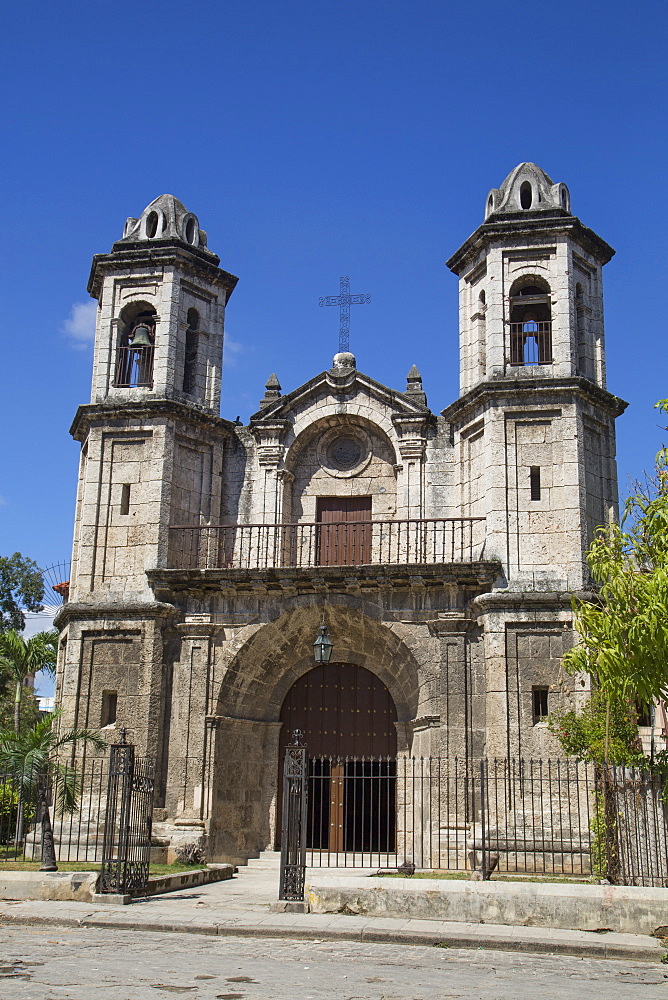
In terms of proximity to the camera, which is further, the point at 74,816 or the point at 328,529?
the point at 328,529

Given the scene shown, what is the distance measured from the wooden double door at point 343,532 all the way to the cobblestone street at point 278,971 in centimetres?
913

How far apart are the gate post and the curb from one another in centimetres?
132

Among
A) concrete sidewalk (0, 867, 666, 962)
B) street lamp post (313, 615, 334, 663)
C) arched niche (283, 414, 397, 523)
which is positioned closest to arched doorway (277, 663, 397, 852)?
street lamp post (313, 615, 334, 663)

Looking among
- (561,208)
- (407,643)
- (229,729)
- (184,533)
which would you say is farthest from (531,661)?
(561,208)

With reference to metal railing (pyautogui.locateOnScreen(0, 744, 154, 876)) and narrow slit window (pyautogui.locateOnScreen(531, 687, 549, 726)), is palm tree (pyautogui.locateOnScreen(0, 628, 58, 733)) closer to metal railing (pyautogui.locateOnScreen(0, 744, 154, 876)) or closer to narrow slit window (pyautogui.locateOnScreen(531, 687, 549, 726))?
metal railing (pyautogui.locateOnScreen(0, 744, 154, 876))

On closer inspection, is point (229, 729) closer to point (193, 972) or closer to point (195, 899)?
point (195, 899)

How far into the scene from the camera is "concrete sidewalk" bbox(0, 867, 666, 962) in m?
10.5

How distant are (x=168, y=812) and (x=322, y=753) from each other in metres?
2.92

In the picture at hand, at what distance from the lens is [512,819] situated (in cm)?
1598

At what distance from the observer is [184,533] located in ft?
62.7

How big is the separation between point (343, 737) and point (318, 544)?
3.46m

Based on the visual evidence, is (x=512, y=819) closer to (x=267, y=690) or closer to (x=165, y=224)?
(x=267, y=690)

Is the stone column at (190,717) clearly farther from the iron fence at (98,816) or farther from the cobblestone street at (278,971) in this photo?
the cobblestone street at (278,971)

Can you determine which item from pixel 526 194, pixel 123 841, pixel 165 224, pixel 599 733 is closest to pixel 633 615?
pixel 599 733
